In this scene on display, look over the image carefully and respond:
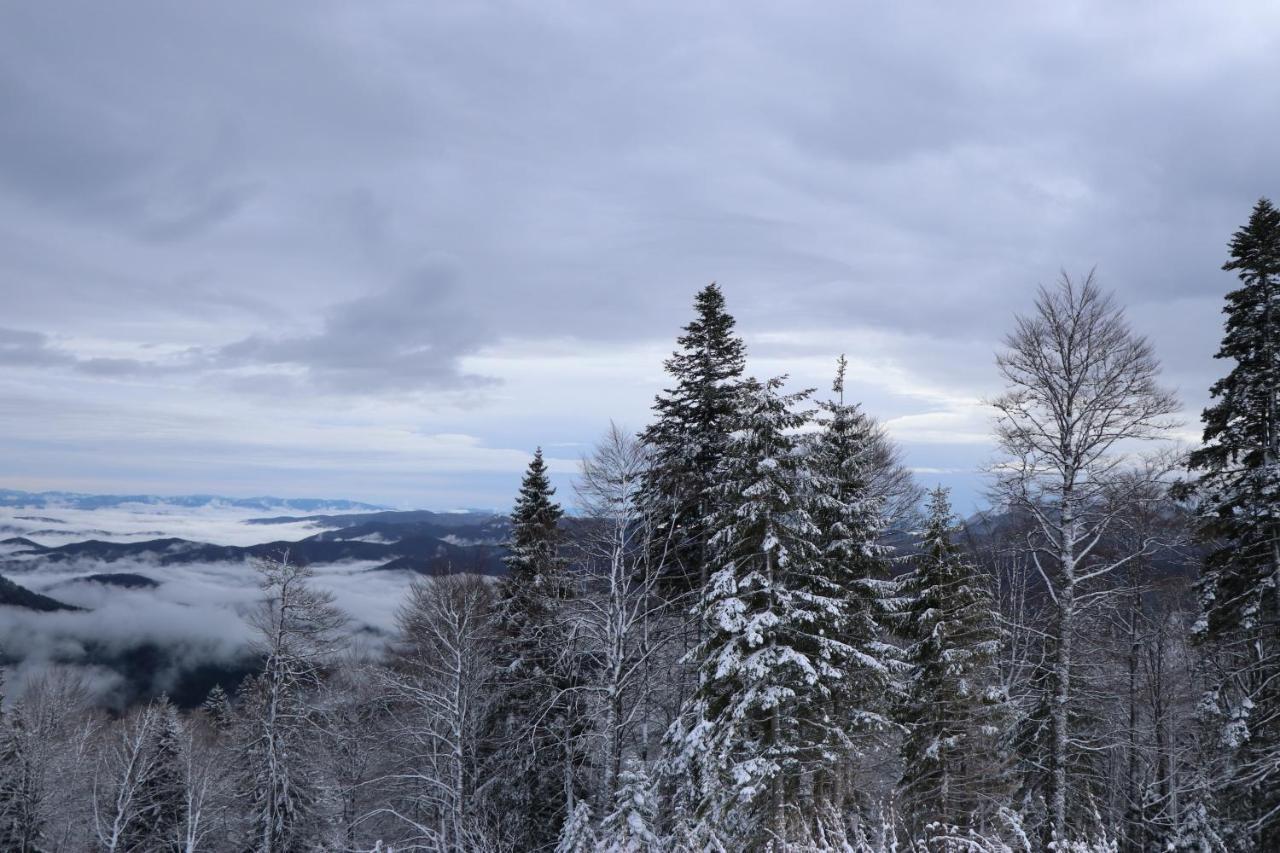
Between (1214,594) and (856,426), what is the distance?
898 cm

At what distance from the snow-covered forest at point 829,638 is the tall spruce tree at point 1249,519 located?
7 cm

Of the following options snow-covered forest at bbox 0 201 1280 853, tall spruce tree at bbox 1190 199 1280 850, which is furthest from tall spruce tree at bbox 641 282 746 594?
tall spruce tree at bbox 1190 199 1280 850

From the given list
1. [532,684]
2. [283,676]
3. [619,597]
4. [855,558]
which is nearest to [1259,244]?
[855,558]

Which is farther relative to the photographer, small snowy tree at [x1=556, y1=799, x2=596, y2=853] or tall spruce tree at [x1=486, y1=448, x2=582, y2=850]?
tall spruce tree at [x1=486, y1=448, x2=582, y2=850]

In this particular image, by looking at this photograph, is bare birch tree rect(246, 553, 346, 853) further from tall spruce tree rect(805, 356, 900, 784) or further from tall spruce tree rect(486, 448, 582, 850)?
tall spruce tree rect(805, 356, 900, 784)

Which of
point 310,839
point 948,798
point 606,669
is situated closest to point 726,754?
point 606,669

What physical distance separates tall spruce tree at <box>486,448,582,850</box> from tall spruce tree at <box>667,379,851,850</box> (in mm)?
6227

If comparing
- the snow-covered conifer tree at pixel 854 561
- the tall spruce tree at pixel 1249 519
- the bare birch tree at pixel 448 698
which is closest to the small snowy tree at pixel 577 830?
the bare birch tree at pixel 448 698

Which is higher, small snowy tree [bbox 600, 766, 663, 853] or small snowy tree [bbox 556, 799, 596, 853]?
small snowy tree [bbox 600, 766, 663, 853]

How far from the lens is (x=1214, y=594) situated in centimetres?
1530

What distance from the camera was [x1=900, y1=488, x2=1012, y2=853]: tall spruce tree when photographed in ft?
56.7

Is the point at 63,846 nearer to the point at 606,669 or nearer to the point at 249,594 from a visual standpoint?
the point at 606,669

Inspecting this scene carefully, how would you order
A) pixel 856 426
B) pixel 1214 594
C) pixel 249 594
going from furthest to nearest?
pixel 249 594, pixel 856 426, pixel 1214 594

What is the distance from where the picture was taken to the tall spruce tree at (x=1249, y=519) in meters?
13.4
